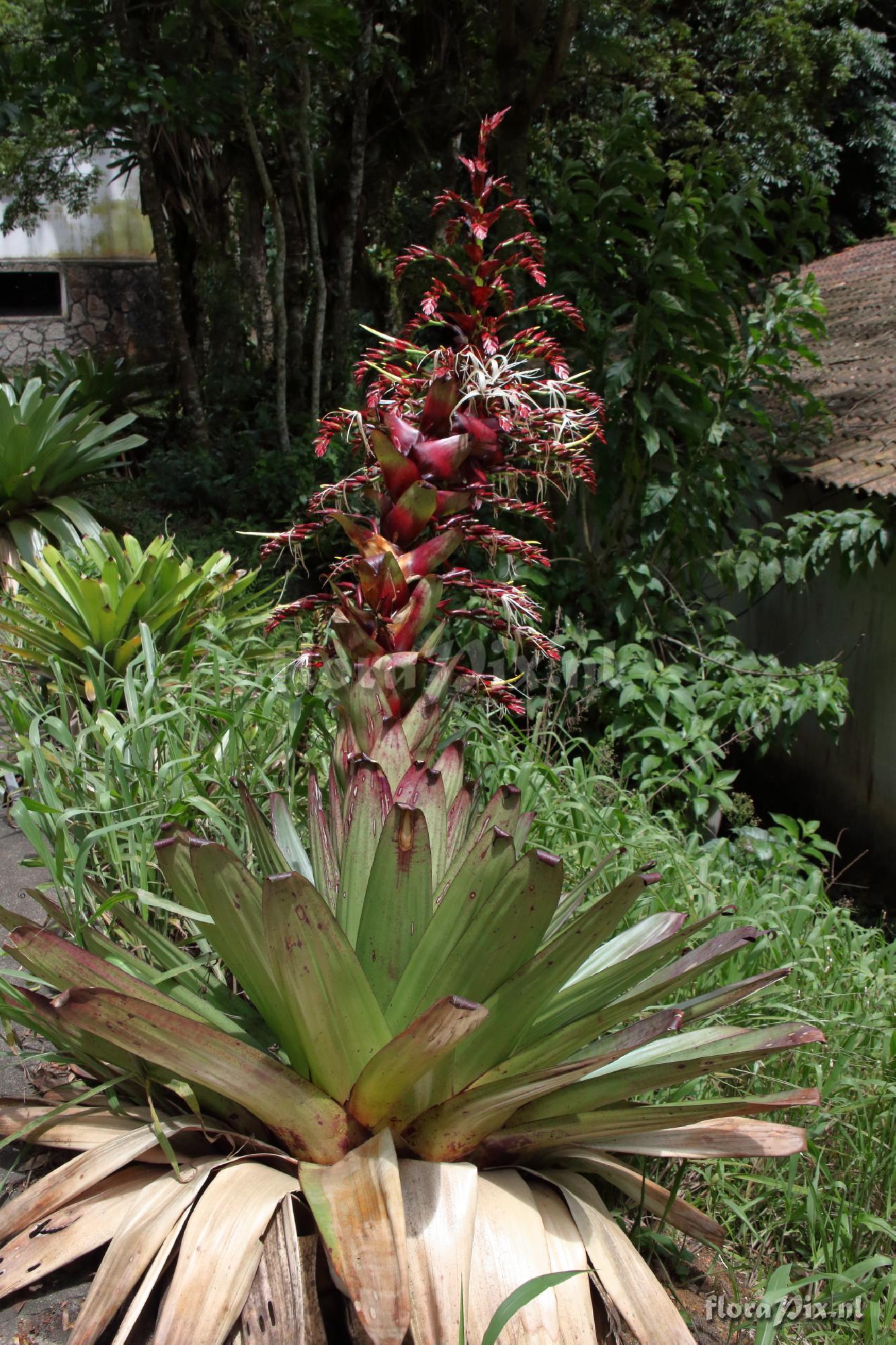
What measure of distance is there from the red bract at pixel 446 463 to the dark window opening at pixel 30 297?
14.9m

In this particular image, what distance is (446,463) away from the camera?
216 cm

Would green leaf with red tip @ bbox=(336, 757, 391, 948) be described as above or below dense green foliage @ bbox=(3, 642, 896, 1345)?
above

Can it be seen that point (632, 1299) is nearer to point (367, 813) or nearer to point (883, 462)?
point (367, 813)

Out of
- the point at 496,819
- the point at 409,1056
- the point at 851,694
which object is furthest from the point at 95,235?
the point at 409,1056

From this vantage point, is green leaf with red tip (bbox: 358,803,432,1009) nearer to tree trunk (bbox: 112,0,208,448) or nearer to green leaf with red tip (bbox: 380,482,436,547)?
green leaf with red tip (bbox: 380,482,436,547)

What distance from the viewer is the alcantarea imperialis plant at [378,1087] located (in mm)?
1441

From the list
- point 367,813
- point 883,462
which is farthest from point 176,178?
point 367,813

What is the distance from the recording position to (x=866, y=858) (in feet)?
22.6

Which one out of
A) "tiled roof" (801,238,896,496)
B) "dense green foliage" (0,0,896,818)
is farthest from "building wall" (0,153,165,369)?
"tiled roof" (801,238,896,496)

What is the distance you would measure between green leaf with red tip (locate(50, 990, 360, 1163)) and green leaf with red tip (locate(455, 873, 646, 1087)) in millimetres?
235

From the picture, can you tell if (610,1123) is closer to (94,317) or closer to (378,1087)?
(378,1087)

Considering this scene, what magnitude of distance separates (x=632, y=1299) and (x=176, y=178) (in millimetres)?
10084

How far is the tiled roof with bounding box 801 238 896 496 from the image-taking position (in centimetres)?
627

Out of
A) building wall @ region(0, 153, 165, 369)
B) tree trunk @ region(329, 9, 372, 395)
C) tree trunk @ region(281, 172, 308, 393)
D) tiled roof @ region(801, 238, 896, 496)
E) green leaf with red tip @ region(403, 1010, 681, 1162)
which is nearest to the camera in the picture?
green leaf with red tip @ region(403, 1010, 681, 1162)
